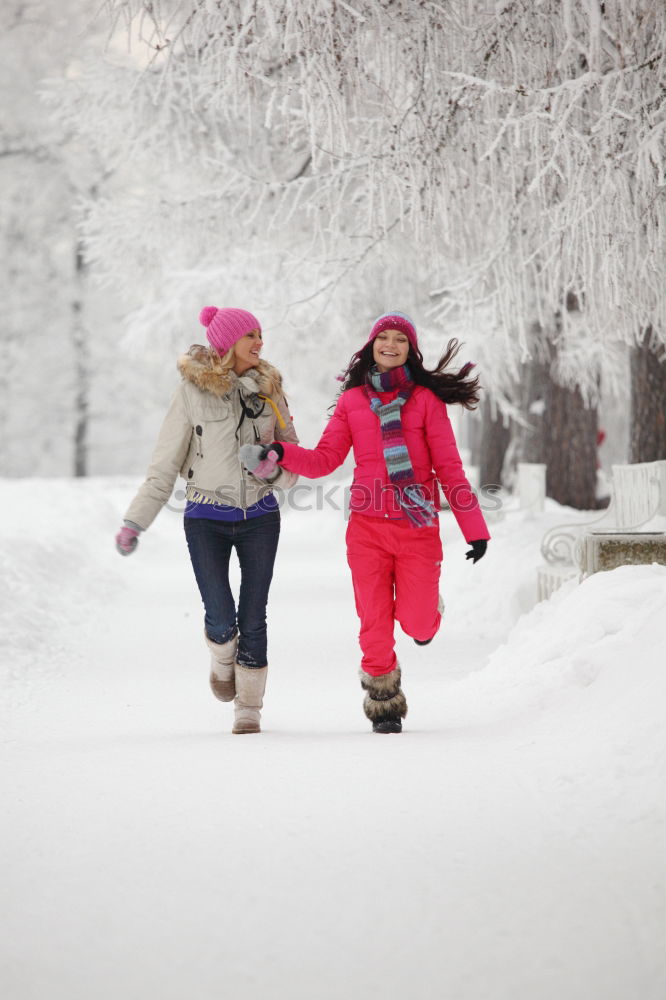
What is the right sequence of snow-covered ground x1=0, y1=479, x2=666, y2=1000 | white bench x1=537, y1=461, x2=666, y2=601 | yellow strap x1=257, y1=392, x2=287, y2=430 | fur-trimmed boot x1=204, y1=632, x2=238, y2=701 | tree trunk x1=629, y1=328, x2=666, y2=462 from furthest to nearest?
tree trunk x1=629, y1=328, x2=666, y2=462 < white bench x1=537, y1=461, x2=666, y2=601 < fur-trimmed boot x1=204, y1=632, x2=238, y2=701 < yellow strap x1=257, y1=392, x2=287, y2=430 < snow-covered ground x1=0, y1=479, x2=666, y2=1000

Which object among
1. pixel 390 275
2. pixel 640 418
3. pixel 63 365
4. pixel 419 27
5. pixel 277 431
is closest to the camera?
pixel 277 431

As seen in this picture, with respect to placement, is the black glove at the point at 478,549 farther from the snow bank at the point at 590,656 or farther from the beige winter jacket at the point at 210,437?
the beige winter jacket at the point at 210,437

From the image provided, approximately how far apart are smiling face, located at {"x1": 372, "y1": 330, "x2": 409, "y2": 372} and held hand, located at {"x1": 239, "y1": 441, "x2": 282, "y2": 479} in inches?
25.8

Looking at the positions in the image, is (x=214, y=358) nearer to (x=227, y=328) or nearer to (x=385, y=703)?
(x=227, y=328)

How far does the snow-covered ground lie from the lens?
8.07 ft

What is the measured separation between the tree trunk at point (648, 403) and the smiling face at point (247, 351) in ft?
17.8

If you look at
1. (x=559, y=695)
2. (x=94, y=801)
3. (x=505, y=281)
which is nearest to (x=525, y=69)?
(x=505, y=281)

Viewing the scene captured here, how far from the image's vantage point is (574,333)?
12844 millimetres

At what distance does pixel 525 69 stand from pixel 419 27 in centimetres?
71

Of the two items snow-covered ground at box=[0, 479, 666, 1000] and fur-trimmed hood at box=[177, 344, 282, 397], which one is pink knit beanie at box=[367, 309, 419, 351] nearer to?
fur-trimmed hood at box=[177, 344, 282, 397]

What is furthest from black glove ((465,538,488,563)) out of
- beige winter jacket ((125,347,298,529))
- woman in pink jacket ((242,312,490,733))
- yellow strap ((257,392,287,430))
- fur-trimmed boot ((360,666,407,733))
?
yellow strap ((257,392,287,430))

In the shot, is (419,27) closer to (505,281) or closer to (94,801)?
(505,281)

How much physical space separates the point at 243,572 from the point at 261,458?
580mm

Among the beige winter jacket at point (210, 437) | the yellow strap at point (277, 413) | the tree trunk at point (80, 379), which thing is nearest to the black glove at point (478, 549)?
the beige winter jacket at point (210, 437)
